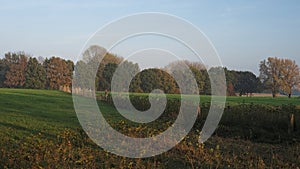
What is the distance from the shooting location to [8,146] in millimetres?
10562

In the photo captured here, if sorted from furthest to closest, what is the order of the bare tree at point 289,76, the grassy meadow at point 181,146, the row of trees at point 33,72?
the bare tree at point 289,76 < the row of trees at point 33,72 < the grassy meadow at point 181,146

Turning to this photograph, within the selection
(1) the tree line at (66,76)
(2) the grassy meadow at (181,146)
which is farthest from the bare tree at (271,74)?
(2) the grassy meadow at (181,146)

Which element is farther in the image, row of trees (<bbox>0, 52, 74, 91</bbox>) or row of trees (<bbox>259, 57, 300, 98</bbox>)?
row of trees (<bbox>259, 57, 300, 98</bbox>)

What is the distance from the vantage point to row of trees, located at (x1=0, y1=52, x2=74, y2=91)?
80562mm

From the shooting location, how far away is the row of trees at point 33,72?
264ft

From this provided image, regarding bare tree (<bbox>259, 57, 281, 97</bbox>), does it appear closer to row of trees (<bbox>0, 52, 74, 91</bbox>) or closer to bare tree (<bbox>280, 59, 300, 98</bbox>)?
bare tree (<bbox>280, 59, 300, 98</bbox>)

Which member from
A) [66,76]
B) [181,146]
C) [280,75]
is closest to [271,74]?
Answer: [280,75]

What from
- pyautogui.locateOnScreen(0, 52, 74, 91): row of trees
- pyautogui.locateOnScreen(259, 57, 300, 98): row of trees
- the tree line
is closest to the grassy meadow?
the tree line

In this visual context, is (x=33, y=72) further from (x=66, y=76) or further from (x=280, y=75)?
(x=280, y=75)

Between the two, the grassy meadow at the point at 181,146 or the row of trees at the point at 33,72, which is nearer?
the grassy meadow at the point at 181,146

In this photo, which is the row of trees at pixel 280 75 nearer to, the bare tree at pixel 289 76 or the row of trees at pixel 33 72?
the bare tree at pixel 289 76

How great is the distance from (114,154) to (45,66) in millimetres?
80135

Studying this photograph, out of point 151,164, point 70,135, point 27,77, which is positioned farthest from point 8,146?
point 27,77

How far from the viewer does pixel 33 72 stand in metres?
81.0
